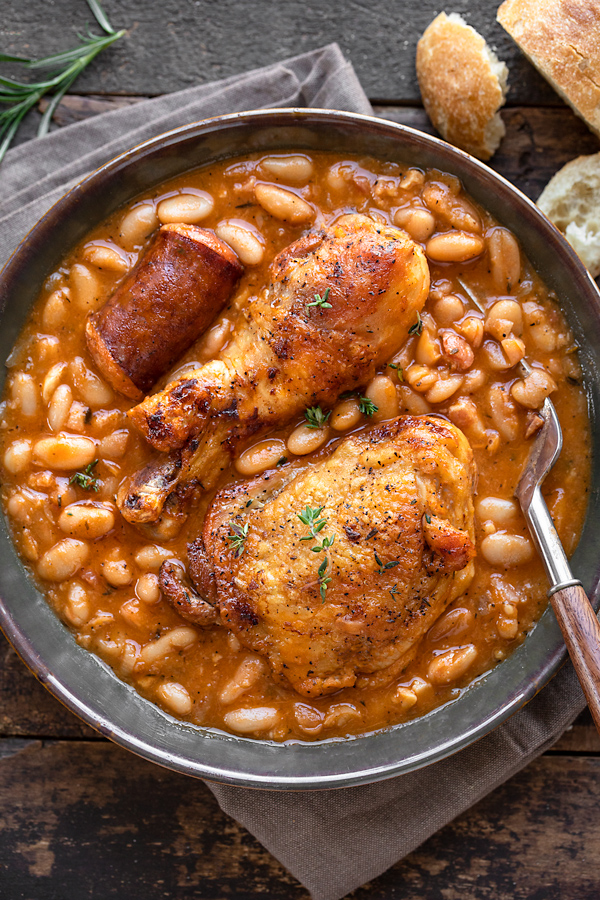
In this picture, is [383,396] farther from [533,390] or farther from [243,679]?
[243,679]

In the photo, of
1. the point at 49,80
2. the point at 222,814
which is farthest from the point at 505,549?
the point at 49,80

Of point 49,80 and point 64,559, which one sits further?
point 49,80

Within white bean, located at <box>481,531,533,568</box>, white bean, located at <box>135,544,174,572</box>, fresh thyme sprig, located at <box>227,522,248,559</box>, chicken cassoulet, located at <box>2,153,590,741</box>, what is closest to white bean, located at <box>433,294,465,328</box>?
chicken cassoulet, located at <box>2,153,590,741</box>

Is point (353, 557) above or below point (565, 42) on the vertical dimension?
below

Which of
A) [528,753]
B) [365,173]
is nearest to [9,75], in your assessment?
[365,173]

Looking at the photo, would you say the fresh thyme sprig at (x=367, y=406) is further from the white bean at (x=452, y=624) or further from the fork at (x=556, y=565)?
the white bean at (x=452, y=624)

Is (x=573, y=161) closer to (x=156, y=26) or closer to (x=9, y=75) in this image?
(x=156, y=26)

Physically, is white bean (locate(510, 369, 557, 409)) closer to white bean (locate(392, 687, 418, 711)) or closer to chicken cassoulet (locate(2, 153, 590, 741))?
chicken cassoulet (locate(2, 153, 590, 741))
